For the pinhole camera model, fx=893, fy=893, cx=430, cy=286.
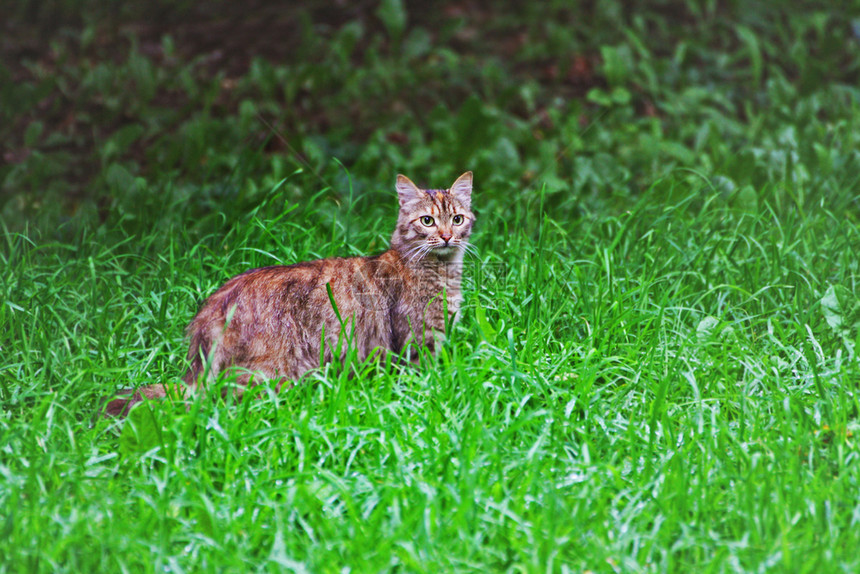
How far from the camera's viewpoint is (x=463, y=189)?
417 centimetres

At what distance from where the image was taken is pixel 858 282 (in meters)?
4.49

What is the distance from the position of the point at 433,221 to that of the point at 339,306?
1.88 ft

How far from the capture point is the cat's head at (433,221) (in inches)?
158

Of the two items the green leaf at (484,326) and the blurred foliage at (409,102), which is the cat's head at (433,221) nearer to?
the green leaf at (484,326)

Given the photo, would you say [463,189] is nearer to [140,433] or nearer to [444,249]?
[444,249]

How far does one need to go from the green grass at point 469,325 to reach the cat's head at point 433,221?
32 centimetres

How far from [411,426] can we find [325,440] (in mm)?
335

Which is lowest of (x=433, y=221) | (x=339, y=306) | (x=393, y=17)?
(x=339, y=306)

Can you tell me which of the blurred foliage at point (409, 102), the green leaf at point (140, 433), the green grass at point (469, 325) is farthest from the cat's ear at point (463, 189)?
the green leaf at point (140, 433)

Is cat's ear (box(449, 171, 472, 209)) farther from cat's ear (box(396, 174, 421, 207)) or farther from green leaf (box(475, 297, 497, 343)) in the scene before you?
green leaf (box(475, 297, 497, 343))

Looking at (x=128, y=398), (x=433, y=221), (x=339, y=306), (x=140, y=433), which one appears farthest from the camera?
(x=433, y=221)

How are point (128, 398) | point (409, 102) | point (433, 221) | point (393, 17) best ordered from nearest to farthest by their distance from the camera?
point (128, 398) < point (433, 221) < point (409, 102) < point (393, 17)

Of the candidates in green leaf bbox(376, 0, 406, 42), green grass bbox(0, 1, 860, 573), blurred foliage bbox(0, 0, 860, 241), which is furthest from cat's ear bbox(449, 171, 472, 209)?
green leaf bbox(376, 0, 406, 42)

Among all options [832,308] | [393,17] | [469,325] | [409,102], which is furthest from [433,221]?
[393,17]
